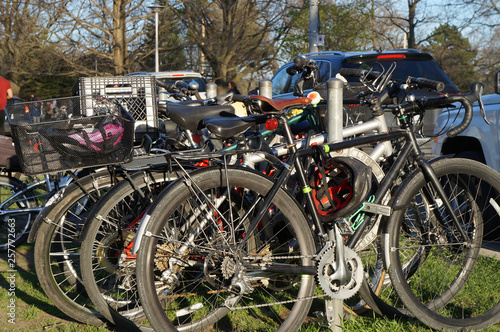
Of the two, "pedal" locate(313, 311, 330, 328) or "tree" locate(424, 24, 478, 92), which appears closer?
"pedal" locate(313, 311, 330, 328)

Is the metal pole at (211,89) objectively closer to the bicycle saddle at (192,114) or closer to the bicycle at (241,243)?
the bicycle saddle at (192,114)

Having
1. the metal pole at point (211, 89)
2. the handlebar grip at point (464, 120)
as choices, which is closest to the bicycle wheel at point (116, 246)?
the handlebar grip at point (464, 120)

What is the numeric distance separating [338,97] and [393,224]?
0.84 metres

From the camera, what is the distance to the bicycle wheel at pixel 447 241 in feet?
10.9

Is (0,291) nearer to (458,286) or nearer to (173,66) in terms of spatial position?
(458,286)

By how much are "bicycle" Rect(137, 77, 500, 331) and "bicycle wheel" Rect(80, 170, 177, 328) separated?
0.32m

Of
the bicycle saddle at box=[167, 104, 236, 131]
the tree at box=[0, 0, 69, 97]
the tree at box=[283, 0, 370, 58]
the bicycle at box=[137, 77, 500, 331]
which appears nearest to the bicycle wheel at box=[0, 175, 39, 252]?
the bicycle saddle at box=[167, 104, 236, 131]

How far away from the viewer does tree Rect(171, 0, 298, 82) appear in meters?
25.5

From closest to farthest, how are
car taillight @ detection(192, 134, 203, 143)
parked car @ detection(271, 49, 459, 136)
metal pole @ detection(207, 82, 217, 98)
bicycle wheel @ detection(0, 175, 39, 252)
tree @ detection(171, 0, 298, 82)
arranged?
car taillight @ detection(192, 134, 203, 143)
bicycle wheel @ detection(0, 175, 39, 252)
metal pole @ detection(207, 82, 217, 98)
parked car @ detection(271, 49, 459, 136)
tree @ detection(171, 0, 298, 82)

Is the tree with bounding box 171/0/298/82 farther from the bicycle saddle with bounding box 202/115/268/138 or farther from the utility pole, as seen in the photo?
the bicycle saddle with bounding box 202/115/268/138

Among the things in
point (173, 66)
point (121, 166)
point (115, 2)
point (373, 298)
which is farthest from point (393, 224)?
point (173, 66)

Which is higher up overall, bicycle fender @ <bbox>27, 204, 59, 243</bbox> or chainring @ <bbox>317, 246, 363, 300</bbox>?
bicycle fender @ <bbox>27, 204, 59, 243</bbox>

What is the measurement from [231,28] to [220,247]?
23.6 meters

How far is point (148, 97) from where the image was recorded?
4406mm
